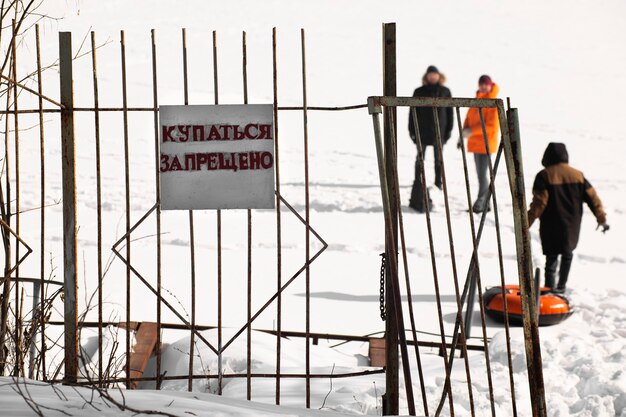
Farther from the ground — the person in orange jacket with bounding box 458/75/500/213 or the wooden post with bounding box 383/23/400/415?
the person in orange jacket with bounding box 458/75/500/213

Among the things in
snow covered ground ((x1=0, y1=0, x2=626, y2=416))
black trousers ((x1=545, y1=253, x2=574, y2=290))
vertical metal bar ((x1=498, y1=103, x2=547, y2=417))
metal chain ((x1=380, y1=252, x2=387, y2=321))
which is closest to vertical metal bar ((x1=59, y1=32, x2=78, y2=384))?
snow covered ground ((x1=0, y1=0, x2=626, y2=416))

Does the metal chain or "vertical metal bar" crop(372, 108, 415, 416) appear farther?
the metal chain

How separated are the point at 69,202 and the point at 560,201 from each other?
483cm

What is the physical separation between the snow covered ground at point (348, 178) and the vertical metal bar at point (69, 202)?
12.1 inches

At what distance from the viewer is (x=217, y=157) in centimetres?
506

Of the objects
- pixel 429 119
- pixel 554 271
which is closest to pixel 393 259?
pixel 554 271

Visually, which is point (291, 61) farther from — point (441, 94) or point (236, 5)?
point (441, 94)

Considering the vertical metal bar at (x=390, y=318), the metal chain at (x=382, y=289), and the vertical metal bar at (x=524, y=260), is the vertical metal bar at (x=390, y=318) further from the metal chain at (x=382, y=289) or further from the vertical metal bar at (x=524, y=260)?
the vertical metal bar at (x=524, y=260)

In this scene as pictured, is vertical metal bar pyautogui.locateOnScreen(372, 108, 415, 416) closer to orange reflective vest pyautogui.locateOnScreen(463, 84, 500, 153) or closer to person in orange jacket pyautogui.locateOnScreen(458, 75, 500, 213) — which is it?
person in orange jacket pyautogui.locateOnScreen(458, 75, 500, 213)

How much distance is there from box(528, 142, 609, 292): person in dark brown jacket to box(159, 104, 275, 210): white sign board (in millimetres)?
4031

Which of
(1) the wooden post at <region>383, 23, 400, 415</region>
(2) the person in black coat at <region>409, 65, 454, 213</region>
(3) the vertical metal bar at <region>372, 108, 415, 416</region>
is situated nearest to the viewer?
(3) the vertical metal bar at <region>372, 108, 415, 416</region>

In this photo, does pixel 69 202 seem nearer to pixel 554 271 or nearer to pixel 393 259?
pixel 393 259

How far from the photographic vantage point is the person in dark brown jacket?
8.53 m

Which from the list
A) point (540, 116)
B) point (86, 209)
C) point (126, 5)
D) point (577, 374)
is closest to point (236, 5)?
point (126, 5)
